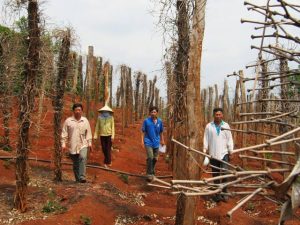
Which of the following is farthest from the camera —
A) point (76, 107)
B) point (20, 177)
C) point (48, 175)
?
point (48, 175)

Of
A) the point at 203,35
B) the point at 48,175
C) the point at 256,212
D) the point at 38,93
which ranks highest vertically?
the point at 203,35

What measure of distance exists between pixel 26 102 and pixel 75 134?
6.93 feet

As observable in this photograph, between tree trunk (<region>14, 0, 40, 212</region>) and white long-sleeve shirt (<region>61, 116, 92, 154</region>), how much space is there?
1.91m

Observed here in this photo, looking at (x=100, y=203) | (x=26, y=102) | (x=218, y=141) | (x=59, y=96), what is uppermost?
(x=59, y=96)

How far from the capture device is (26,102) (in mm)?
7008

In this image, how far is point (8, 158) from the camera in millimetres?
9500

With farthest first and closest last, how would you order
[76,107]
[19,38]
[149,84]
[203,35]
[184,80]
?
[149,84]
[76,107]
[184,80]
[19,38]
[203,35]

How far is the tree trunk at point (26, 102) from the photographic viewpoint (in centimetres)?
702

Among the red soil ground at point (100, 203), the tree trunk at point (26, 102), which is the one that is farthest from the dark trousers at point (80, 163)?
the tree trunk at point (26, 102)

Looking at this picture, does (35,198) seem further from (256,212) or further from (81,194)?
(256,212)

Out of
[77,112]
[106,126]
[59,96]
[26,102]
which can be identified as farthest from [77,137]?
[106,126]

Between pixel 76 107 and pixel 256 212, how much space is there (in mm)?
4002

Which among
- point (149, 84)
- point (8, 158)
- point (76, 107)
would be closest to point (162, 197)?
point (76, 107)

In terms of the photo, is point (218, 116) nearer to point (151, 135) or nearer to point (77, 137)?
point (151, 135)
